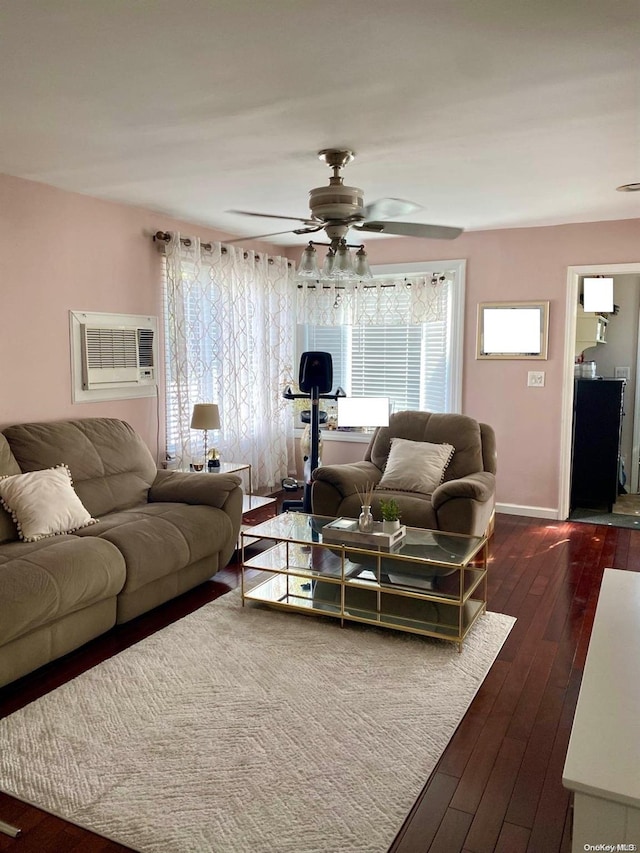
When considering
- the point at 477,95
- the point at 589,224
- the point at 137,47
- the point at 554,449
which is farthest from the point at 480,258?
the point at 137,47

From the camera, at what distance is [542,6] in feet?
6.13

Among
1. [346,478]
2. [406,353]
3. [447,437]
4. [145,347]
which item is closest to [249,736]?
[346,478]

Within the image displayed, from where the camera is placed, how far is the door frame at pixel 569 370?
5.05m

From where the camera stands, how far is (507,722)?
8.08ft

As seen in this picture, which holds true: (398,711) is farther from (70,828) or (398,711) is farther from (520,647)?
(70,828)

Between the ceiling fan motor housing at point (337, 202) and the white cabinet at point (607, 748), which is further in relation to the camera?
the ceiling fan motor housing at point (337, 202)

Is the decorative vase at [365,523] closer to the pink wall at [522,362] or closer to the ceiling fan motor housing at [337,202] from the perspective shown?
the ceiling fan motor housing at [337,202]

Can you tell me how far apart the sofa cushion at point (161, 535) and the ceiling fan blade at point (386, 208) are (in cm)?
187

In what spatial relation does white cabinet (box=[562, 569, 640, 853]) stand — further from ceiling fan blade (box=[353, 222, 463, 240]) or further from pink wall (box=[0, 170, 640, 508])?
pink wall (box=[0, 170, 640, 508])

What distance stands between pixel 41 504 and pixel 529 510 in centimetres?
383

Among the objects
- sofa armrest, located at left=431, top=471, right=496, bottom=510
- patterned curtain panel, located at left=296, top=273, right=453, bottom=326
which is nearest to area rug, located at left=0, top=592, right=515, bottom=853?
sofa armrest, located at left=431, top=471, right=496, bottom=510

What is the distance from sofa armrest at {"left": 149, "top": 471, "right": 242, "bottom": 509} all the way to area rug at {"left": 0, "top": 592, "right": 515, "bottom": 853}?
2.73 ft

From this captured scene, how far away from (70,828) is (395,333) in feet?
15.9

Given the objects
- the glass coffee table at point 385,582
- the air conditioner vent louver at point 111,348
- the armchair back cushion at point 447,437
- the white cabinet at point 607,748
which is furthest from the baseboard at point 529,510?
the white cabinet at point 607,748
